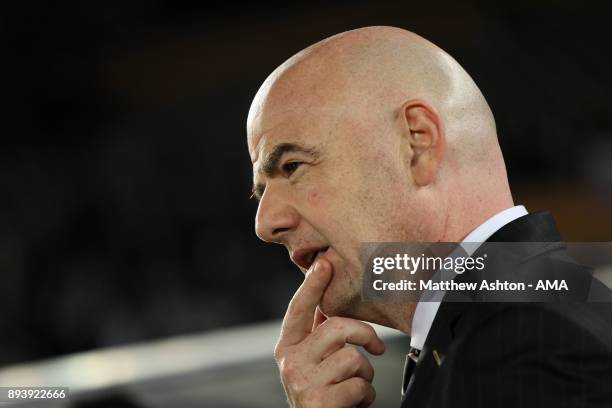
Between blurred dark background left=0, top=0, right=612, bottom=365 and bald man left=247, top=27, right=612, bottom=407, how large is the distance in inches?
154

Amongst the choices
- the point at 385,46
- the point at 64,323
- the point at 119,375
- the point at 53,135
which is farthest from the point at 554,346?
the point at 53,135

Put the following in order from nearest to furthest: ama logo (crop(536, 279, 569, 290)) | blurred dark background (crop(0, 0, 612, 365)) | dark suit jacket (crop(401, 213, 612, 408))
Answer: dark suit jacket (crop(401, 213, 612, 408)) → ama logo (crop(536, 279, 569, 290)) → blurred dark background (crop(0, 0, 612, 365))

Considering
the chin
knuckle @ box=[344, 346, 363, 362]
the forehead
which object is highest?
the forehead

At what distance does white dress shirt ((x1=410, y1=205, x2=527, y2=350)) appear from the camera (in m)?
1.31

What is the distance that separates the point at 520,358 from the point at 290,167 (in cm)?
46

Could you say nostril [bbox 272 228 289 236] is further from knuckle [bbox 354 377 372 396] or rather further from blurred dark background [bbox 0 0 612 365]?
blurred dark background [bbox 0 0 612 365]

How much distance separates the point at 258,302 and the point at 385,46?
4.14 metres

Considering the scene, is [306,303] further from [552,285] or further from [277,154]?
[552,285]

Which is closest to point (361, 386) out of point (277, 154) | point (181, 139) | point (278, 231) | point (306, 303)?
point (306, 303)

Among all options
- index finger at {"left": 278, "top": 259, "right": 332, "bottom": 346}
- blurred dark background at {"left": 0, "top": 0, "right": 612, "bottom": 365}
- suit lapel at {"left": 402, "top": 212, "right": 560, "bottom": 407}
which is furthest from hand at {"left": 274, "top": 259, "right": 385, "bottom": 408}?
blurred dark background at {"left": 0, "top": 0, "right": 612, "bottom": 365}

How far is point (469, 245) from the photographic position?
1.31m

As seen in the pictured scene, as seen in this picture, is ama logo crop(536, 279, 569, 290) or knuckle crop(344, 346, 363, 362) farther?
knuckle crop(344, 346, 363, 362)

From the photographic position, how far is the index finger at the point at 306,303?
4.54 feet

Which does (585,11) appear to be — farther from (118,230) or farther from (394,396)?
(394,396)
